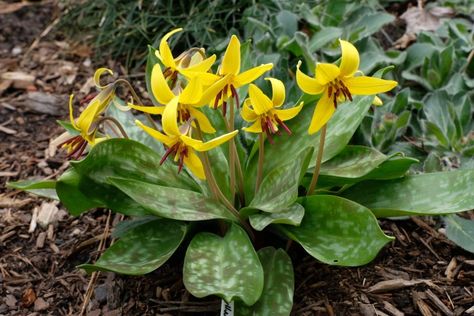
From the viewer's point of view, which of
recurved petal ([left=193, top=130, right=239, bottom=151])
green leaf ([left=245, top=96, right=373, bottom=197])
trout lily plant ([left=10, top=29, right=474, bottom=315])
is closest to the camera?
recurved petal ([left=193, top=130, right=239, bottom=151])

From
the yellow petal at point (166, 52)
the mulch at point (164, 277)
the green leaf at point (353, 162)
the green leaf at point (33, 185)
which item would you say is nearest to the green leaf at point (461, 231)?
the mulch at point (164, 277)

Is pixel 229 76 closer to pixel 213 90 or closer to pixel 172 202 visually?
pixel 213 90

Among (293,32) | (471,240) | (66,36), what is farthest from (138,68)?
(471,240)

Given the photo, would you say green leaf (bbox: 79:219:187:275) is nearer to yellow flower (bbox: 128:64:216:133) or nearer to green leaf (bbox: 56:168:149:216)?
green leaf (bbox: 56:168:149:216)

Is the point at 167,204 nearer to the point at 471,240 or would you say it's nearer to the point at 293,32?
the point at 471,240

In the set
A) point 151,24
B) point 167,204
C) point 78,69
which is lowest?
point 78,69

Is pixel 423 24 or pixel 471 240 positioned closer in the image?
pixel 471 240

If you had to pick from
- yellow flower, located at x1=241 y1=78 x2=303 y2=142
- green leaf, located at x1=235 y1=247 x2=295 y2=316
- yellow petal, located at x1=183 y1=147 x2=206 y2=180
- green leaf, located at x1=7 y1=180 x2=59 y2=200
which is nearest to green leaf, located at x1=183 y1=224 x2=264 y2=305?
green leaf, located at x1=235 y1=247 x2=295 y2=316

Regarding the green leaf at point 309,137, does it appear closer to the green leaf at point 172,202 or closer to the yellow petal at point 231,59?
the green leaf at point 172,202
